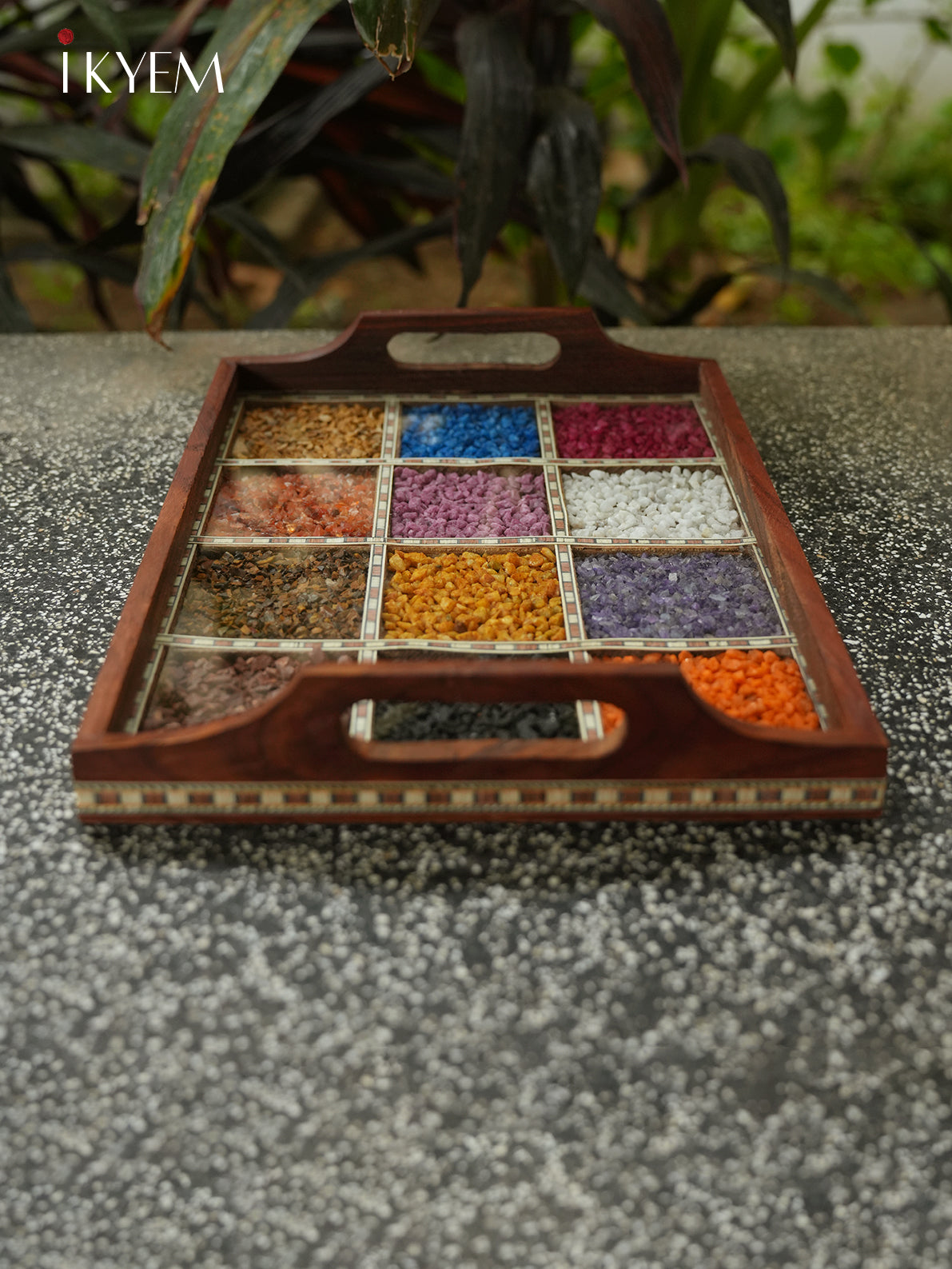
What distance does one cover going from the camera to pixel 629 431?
3.48 feet

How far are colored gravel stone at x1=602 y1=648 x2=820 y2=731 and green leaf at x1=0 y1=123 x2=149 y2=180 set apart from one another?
0.97m

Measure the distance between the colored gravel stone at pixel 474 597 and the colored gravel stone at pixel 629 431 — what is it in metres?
0.19

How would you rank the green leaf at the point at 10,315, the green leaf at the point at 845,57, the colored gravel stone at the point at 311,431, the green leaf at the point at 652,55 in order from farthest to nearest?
the green leaf at the point at 845,57, the green leaf at the point at 10,315, the green leaf at the point at 652,55, the colored gravel stone at the point at 311,431

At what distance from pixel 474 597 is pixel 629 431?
0.31m

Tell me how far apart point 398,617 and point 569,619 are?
126 millimetres

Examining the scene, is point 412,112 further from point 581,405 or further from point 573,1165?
point 573,1165

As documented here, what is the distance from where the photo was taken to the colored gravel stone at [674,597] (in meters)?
0.82

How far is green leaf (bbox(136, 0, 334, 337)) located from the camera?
1.03 metres

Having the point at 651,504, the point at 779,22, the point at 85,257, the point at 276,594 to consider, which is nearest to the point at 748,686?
the point at 651,504

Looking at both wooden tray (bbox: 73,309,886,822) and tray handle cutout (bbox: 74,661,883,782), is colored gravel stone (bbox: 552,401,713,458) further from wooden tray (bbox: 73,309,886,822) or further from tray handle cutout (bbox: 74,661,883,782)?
tray handle cutout (bbox: 74,661,883,782)

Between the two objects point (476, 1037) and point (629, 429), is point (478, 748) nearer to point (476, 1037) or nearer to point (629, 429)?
point (476, 1037)

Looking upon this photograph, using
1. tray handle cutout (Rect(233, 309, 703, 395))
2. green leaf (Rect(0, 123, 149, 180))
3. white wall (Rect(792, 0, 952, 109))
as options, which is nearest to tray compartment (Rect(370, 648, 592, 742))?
tray handle cutout (Rect(233, 309, 703, 395))

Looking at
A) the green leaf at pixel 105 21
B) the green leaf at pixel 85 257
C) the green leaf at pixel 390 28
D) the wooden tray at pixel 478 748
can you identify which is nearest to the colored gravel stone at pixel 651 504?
the wooden tray at pixel 478 748

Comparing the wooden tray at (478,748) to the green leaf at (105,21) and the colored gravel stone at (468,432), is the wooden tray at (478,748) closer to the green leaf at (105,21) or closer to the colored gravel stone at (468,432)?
the colored gravel stone at (468,432)
